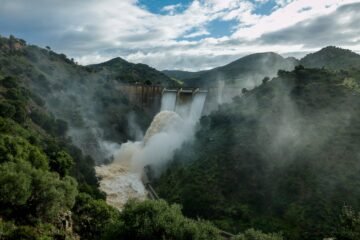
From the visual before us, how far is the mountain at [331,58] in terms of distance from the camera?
70.2m

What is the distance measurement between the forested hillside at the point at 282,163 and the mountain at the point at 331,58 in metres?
20.8

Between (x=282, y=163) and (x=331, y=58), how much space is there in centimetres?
4944

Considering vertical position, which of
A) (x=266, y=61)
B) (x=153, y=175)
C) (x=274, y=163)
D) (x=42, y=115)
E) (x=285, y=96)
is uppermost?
(x=266, y=61)

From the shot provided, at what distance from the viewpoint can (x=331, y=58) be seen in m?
78.2

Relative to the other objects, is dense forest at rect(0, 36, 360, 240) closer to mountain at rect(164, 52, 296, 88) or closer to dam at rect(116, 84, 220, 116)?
dam at rect(116, 84, 220, 116)

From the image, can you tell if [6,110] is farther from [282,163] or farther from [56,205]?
[282,163]

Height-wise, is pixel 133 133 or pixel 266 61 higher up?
pixel 266 61

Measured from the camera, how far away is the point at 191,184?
42.1 metres

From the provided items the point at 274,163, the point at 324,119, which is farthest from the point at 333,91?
the point at 274,163

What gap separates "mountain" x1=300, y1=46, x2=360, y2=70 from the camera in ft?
230

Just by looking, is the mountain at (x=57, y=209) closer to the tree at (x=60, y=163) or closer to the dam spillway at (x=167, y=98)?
the tree at (x=60, y=163)

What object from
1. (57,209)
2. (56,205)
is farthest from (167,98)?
(56,205)

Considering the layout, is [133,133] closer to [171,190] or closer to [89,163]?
[89,163]

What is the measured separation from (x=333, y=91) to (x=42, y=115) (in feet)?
136
